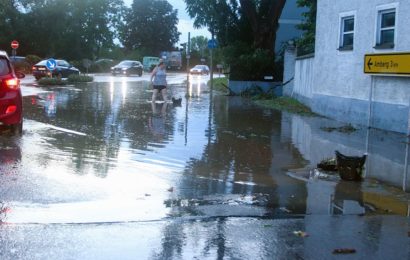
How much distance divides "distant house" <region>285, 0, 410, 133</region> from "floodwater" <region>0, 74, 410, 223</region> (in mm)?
707

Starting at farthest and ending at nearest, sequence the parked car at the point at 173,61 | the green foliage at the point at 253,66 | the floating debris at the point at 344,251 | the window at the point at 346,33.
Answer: the parked car at the point at 173,61 < the green foliage at the point at 253,66 < the window at the point at 346,33 < the floating debris at the point at 344,251

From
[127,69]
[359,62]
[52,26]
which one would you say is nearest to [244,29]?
[359,62]

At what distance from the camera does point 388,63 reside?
44.4 feet

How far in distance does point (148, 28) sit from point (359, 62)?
89954 millimetres

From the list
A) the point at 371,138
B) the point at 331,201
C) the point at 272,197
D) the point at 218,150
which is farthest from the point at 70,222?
the point at 371,138

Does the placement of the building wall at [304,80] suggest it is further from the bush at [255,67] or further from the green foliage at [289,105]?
the bush at [255,67]

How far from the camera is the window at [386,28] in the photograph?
14341 mm

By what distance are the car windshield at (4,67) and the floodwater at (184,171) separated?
1255 mm

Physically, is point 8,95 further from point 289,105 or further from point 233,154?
point 289,105

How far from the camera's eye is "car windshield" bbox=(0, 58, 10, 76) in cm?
1104

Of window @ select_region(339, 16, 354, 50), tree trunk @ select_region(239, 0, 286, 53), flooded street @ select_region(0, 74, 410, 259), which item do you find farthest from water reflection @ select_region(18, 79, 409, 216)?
tree trunk @ select_region(239, 0, 286, 53)

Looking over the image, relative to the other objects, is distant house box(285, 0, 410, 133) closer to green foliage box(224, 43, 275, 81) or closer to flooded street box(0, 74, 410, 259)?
flooded street box(0, 74, 410, 259)

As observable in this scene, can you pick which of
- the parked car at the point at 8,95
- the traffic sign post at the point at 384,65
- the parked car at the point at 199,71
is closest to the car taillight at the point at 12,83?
the parked car at the point at 8,95

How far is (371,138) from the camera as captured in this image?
13086 mm
